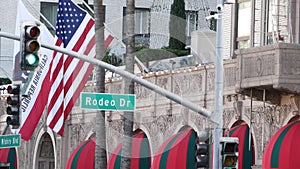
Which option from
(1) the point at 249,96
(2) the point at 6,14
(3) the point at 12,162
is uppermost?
(2) the point at 6,14

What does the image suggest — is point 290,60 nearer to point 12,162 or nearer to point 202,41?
point 202,41

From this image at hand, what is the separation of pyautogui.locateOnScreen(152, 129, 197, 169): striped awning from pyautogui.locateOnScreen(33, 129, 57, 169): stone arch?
55.8ft

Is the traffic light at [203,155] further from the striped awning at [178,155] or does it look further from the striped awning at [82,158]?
the striped awning at [82,158]

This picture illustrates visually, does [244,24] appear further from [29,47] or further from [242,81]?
[29,47]

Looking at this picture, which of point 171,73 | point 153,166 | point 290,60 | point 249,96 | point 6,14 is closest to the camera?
point 290,60

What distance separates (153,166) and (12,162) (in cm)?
1893

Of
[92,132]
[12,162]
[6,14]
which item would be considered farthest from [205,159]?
[6,14]

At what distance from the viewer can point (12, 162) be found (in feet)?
180

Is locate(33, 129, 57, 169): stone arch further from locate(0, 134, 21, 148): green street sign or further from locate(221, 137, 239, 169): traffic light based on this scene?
locate(221, 137, 239, 169): traffic light

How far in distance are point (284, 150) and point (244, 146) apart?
391 centimetres

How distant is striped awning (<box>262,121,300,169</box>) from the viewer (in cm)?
3167

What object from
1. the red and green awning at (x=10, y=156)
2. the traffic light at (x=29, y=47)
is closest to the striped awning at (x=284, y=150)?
the traffic light at (x=29, y=47)

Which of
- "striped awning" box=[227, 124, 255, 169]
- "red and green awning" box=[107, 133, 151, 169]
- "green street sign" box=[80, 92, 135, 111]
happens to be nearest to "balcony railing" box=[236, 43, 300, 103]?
"striped awning" box=[227, 124, 255, 169]

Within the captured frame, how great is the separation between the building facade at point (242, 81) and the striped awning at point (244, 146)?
0.24m
